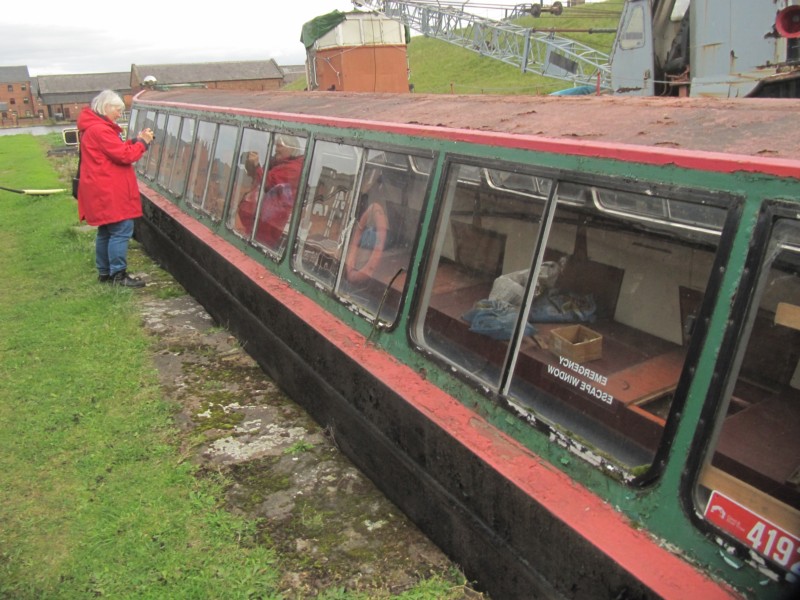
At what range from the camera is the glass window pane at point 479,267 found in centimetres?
269

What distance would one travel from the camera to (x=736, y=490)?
70.7 inches

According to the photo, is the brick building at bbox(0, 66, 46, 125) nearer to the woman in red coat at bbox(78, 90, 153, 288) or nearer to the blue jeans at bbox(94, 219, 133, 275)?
the blue jeans at bbox(94, 219, 133, 275)

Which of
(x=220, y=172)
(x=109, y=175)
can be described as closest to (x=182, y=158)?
(x=109, y=175)

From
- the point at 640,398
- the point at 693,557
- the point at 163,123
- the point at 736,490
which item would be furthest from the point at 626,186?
the point at 163,123

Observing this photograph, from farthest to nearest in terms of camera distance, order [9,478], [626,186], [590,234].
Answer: [9,478], [590,234], [626,186]

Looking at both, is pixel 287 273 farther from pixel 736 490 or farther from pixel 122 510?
pixel 736 490

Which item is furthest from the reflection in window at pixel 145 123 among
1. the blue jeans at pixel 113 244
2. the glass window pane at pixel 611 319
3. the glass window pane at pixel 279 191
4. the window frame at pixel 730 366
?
the window frame at pixel 730 366

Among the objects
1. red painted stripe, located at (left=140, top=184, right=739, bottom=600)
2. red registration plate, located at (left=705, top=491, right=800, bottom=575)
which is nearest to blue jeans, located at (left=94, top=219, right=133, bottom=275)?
red painted stripe, located at (left=140, top=184, right=739, bottom=600)

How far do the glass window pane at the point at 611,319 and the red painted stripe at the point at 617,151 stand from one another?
0.13 meters

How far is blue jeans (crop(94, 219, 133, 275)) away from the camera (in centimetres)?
686

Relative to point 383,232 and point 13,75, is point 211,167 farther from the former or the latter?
point 13,75

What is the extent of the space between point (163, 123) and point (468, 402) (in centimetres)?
739

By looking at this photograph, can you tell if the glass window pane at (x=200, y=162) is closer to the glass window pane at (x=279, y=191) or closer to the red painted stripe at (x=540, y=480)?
the glass window pane at (x=279, y=191)

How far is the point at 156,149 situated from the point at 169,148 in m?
0.83
